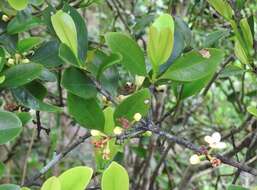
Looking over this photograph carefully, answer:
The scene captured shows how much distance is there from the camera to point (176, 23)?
737 mm

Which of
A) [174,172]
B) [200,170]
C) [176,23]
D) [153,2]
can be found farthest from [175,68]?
[174,172]

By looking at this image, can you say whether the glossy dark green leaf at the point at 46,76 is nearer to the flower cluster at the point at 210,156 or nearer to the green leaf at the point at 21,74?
the green leaf at the point at 21,74

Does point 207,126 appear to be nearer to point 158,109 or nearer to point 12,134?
point 158,109

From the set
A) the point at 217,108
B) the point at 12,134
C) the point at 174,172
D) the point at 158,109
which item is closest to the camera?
the point at 12,134

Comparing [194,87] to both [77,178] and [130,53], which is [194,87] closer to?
[130,53]

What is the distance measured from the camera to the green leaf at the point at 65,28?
0.56m

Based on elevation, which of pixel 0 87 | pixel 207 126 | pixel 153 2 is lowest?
pixel 207 126

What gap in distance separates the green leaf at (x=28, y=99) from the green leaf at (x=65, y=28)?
118mm

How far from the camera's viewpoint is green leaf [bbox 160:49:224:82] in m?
0.58

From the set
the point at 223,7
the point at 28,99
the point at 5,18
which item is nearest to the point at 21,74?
the point at 28,99

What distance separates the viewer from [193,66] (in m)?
0.59

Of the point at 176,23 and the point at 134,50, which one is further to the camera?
the point at 176,23

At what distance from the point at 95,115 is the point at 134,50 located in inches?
3.6

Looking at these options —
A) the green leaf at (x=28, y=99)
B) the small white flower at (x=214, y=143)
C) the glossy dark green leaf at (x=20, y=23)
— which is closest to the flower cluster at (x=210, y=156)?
the small white flower at (x=214, y=143)
